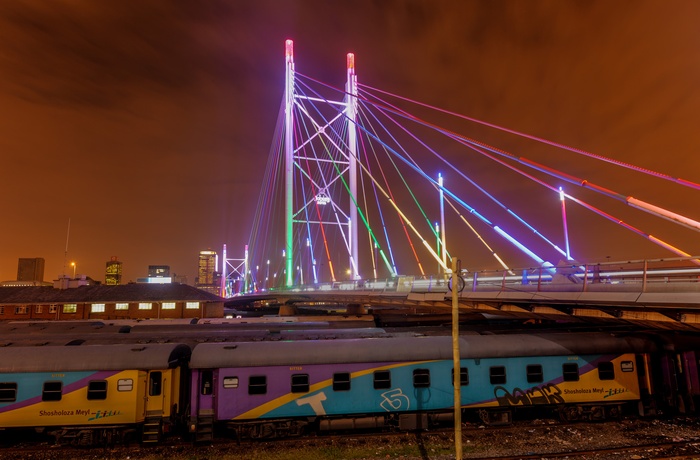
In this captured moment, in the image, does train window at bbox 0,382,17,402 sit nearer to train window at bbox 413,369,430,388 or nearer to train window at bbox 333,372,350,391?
train window at bbox 333,372,350,391

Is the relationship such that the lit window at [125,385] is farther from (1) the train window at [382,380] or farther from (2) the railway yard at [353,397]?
(1) the train window at [382,380]

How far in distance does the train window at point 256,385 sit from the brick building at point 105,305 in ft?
122

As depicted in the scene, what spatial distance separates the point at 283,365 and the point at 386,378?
3.05 meters

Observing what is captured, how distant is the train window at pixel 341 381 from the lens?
13703 millimetres

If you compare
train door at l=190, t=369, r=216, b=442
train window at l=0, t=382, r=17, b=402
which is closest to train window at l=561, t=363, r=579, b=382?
train door at l=190, t=369, r=216, b=442

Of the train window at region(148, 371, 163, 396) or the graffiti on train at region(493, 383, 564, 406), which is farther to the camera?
the graffiti on train at region(493, 383, 564, 406)

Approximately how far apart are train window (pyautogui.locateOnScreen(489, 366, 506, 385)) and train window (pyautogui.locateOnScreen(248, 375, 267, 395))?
22.3 feet

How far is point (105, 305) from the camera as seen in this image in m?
48.1

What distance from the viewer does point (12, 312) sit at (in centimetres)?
4775

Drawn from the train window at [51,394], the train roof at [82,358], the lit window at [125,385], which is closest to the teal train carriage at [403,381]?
the train roof at [82,358]

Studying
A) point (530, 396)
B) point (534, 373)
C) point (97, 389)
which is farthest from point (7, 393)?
point (534, 373)

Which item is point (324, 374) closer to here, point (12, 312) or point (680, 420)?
point (680, 420)

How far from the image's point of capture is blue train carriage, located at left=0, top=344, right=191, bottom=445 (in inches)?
501

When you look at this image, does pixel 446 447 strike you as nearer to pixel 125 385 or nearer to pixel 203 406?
pixel 203 406
